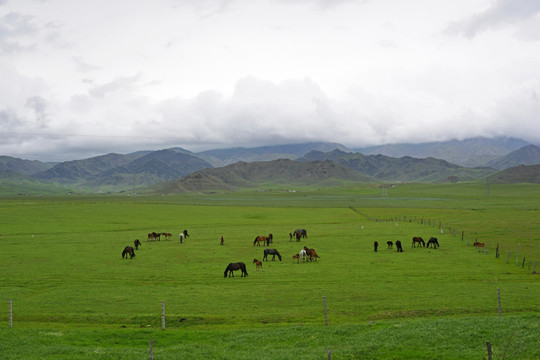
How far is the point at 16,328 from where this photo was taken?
796 inches

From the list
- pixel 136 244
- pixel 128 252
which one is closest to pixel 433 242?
pixel 128 252

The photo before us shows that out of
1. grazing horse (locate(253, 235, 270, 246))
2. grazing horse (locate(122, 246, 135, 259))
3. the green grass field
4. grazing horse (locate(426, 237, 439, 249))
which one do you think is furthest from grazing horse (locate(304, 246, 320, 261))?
grazing horse (locate(122, 246, 135, 259))

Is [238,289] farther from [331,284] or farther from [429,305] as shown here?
[429,305]

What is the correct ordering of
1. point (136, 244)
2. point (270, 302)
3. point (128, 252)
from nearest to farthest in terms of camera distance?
point (270, 302), point (128, 252), point (136, 244)

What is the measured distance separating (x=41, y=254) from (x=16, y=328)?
28.3 m

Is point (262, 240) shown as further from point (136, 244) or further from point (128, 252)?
point (128, 252)

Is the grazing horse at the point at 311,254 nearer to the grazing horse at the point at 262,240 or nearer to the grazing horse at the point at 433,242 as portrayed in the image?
the grazing horse at the point at 262,240

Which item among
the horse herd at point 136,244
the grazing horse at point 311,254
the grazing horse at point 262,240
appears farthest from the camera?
the grazing horse at point 262,240

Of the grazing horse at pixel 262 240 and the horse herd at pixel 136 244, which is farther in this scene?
the grazing horse at pixel 262 240

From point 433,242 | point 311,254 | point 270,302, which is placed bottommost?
point 433,242

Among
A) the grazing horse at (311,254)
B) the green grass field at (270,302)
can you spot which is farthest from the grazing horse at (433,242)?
the grazing horse at (311,254)

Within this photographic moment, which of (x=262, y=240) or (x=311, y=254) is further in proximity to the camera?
(x=262, y=240)

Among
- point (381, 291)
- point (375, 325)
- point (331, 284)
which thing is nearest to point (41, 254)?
point (331, 284)

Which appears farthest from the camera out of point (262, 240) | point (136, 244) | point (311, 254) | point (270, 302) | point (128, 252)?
point (262, 240)
